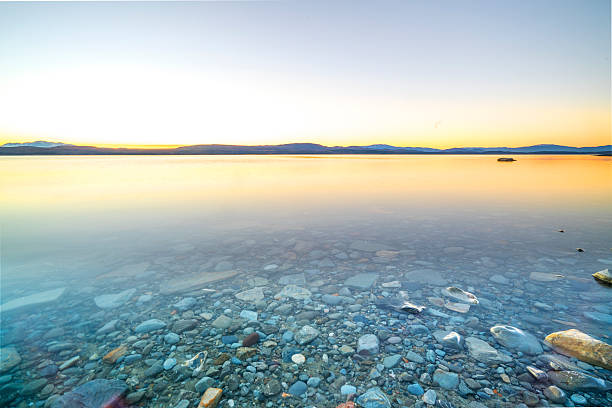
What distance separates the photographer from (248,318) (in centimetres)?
334

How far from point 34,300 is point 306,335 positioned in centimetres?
397

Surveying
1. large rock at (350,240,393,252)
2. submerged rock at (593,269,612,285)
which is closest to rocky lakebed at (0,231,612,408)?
submerged rock at (593,269,612,285)

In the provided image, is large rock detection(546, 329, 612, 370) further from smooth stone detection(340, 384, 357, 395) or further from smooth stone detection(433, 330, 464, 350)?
smooth stone detection(340, 384, 357, 395)

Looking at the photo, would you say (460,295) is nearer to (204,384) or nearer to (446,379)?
(446,379)

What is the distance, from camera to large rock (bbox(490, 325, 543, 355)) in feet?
8.86

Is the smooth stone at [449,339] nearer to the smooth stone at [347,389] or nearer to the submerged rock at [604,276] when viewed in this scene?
the smooth stone at [347,389]

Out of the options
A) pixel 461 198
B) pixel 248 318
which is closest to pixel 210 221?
pixel 248 318

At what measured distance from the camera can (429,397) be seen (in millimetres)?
2203

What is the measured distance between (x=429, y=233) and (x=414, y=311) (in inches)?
155

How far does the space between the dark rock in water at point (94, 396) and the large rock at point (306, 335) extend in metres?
1.63

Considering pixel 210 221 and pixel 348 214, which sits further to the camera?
pixel 348 214

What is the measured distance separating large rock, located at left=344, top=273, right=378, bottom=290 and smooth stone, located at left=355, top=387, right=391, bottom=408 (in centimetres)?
190

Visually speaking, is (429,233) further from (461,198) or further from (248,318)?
(461,198)

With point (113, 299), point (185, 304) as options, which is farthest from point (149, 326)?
point (113, 299)
